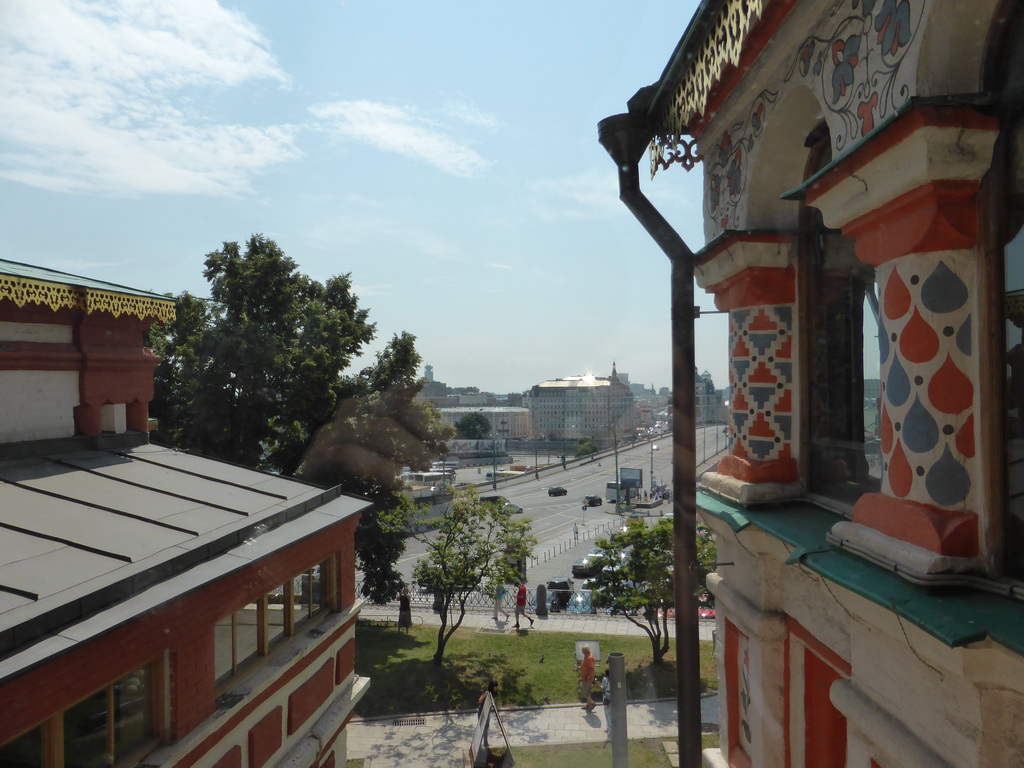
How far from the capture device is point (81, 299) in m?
7.80

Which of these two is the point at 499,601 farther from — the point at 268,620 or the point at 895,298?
the point at 895,298

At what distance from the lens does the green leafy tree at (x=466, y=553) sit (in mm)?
18750

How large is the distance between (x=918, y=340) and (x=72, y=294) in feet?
27.4

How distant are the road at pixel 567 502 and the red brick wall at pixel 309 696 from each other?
24.7ft

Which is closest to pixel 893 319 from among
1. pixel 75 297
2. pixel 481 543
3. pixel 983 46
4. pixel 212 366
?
pixel 983 46

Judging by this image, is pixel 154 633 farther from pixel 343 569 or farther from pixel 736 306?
pixel 736 306

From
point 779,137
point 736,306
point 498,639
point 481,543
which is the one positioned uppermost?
point 779,137

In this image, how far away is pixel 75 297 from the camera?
770 cm

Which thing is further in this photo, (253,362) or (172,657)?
(253,362)

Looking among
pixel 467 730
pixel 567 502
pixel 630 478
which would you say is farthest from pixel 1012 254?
pixel 630 478

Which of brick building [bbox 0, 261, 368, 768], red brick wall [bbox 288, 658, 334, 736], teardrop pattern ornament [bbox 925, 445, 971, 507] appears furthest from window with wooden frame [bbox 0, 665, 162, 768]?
teardrop pattern ornament [bbox 925, 445, 971, 507]

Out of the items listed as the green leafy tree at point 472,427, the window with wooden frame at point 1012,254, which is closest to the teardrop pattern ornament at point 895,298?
the window with wooden frame at point 1012,254

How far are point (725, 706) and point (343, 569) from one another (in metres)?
5.09

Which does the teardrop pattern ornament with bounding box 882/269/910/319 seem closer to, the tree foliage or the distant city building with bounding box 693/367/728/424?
the distant city building with bounding box 693/367/728/424
